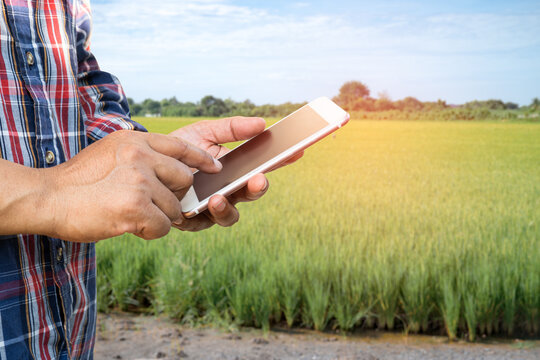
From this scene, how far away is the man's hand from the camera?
1.20m

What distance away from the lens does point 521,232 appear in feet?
13.4

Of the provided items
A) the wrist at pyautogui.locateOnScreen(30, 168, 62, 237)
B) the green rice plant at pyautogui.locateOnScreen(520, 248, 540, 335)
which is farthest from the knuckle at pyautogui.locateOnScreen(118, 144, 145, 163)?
the green rice plant at pyautogui.locateOnScreen(520, 248, 540, 335)

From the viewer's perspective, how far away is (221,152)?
1469 mm

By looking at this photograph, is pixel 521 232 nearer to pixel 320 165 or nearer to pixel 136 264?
pixel 136 264

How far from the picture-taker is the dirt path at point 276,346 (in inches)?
103

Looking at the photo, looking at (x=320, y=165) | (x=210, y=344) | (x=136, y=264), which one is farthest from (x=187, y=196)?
(x=320, y=165)

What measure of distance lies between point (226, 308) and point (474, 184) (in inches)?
179

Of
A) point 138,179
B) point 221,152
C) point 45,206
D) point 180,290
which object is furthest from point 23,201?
point 180,290

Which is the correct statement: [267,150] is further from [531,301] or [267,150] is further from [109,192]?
[531,301]

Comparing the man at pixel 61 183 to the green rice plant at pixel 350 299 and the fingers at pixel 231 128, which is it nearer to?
the fingers at pixel 231 128

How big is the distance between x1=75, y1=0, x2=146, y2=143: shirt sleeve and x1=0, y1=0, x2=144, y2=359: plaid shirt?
7cm

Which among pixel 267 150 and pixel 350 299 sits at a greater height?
pixel 267 150

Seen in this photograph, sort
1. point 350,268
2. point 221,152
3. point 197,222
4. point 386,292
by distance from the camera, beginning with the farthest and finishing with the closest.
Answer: point 350,268 → point 386,292 → point 221,152 → point 197,222

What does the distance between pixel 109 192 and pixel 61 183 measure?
8cm
